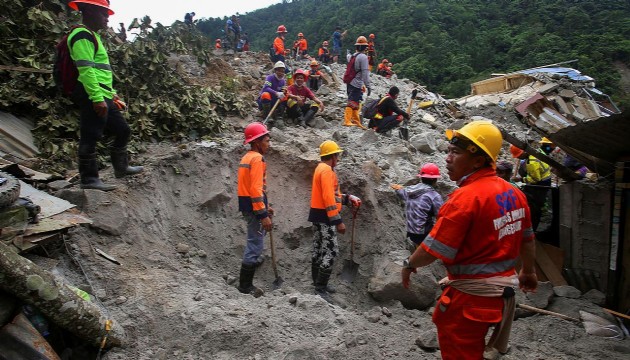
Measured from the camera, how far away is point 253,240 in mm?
4707

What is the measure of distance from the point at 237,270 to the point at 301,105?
4.32 meters

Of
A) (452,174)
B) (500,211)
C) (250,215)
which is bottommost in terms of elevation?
(250,215)

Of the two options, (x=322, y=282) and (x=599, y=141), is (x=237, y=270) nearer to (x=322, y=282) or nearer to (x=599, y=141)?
(x=322, y=282)

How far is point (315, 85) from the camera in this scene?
13.3 metres

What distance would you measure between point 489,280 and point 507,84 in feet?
62.1

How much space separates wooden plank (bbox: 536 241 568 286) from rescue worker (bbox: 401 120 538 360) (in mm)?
3296

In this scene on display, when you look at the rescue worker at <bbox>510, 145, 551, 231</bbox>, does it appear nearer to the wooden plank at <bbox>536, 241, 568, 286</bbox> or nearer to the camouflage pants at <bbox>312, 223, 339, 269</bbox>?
the wooden plank at <bbox>536, 241, 568, 286</bbox>

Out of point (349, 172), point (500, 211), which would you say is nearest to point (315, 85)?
point (349, 172)

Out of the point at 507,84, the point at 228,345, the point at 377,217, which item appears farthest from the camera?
the point at 507,84

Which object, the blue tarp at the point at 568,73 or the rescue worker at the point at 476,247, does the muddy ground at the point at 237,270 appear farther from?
the blue tarp at the point at 568,73

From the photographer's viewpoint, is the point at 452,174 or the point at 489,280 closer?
the point at 489,280

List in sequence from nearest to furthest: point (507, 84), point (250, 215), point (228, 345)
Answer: point (228, 345), point (250, 215), point (507, 84)

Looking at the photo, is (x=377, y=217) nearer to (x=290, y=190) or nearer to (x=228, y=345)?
Result: (x=290, y=190)

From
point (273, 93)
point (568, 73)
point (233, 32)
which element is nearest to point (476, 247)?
point (273, 93)
